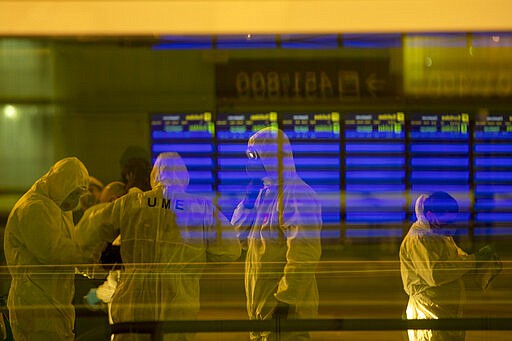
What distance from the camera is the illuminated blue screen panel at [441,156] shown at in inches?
190

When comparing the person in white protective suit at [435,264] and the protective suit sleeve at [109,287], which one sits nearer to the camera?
the person in white protective suit at [435,264]

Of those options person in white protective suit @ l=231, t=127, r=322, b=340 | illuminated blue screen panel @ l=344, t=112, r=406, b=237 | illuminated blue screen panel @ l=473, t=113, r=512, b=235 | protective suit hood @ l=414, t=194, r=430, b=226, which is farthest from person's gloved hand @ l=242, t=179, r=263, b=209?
illuminated blue screen panel @ l=473, t=113, r=512, b=235

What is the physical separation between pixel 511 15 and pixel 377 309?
173cm

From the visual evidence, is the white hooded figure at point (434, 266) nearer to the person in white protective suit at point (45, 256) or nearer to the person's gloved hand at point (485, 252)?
the person's gloved hand at point (485, 252)

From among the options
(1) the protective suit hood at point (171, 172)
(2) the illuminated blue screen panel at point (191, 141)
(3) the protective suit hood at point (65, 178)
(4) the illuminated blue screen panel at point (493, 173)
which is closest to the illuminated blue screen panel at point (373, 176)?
(4) the illuminated blue screen panel at point (493, 173)

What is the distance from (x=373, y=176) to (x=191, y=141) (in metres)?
0.99

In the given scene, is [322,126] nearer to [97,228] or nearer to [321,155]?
[321,155]

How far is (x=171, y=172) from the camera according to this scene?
4883 millimetres

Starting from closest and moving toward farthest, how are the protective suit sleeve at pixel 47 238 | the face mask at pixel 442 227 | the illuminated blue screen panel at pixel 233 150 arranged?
the illuminated blue screen panel at pixel 233 150 → the face mask at pixel 442 227 → the protective suit sleeve at pixel 47 238

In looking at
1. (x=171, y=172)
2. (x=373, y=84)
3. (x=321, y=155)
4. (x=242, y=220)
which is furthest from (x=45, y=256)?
(x=373, y=84)

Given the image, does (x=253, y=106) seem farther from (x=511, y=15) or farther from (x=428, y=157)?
(x=511, y=15)

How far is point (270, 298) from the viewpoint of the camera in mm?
4980

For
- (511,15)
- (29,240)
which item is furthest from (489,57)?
(29,240)

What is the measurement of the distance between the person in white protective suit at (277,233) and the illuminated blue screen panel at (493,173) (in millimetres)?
877
